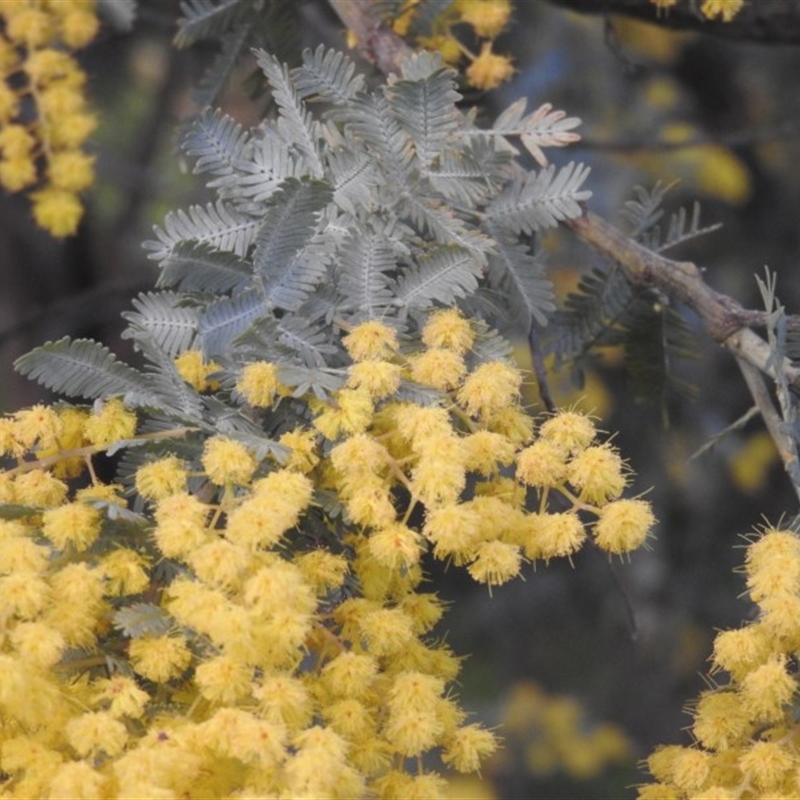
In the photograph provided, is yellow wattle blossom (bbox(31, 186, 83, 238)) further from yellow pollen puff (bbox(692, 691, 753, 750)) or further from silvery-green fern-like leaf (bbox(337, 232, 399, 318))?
yellow pollen puff (bbox(692, 691, 753, 750))

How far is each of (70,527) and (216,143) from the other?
0.42 metres

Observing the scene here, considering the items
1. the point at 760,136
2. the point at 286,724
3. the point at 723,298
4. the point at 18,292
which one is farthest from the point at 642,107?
the point at 286,724

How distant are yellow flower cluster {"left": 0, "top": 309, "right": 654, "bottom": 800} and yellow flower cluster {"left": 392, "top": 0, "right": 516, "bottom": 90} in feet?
1.60

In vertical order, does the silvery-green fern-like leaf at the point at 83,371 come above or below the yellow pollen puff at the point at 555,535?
above

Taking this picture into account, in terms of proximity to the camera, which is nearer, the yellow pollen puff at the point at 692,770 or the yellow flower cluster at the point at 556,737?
the yellow pollen puff at the point at 692,770

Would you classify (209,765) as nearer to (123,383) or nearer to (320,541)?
(320,541)

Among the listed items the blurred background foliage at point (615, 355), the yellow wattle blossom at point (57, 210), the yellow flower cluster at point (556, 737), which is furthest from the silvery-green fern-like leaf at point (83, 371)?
the yellow flower cluster at point (556, 737)

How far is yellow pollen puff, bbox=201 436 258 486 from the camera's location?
0.98m

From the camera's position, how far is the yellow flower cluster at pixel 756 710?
97 cm

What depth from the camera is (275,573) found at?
0.89m

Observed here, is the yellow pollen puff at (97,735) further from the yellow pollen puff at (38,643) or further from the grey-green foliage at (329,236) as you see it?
the grey-green foliage at (329,236)

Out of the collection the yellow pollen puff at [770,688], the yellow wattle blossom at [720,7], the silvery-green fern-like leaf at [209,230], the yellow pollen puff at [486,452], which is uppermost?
the yellow wattle blossom at [720,7]

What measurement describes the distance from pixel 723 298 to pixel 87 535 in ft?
2.04

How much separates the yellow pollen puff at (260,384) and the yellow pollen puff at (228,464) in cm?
7
